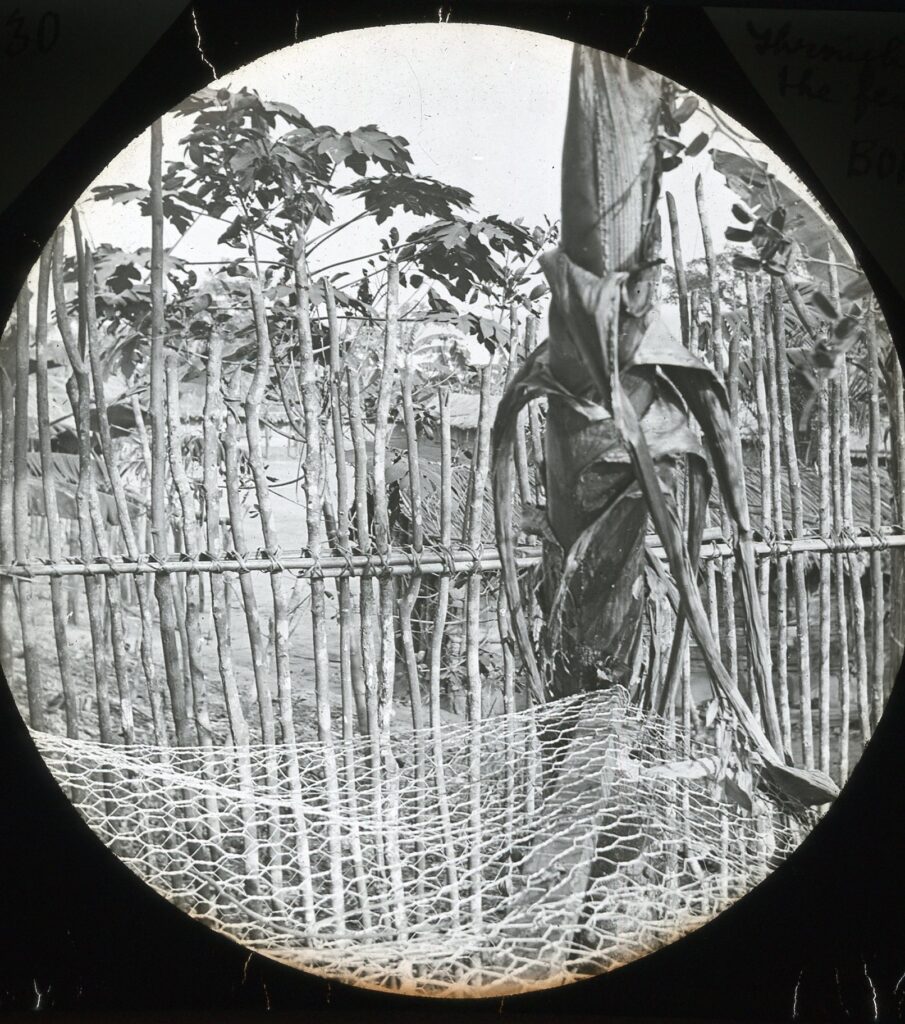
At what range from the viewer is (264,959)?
127 cm

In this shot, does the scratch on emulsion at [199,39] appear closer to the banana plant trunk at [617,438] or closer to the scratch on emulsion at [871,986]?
the banana plant trunk at [617,438]

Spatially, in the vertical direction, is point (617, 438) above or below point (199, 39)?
below

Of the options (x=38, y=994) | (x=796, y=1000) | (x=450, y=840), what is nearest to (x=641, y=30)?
(x=450, y=840)

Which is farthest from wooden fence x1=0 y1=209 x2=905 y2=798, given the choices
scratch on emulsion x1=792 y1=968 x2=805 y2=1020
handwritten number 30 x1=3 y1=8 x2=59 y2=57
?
scratch on emulsion x1=792 y1=968 x2=805 y2=1020

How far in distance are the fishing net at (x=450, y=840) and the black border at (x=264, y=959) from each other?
6 cm

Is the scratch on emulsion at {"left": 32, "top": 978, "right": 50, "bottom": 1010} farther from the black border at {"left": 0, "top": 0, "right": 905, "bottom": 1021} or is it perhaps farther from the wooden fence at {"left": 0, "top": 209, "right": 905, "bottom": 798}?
the wooden fence at {"left": 0, "top": 209, "right": 905, "bottom": 798}

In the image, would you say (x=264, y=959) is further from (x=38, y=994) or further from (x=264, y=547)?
(x=264, y=547)

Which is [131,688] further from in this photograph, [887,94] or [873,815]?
[887,94]

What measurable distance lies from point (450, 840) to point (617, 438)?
22.0 inches

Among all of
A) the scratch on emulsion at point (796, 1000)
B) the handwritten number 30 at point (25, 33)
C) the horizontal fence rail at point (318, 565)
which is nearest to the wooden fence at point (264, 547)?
the horizontal fence rail at point (318, 565)

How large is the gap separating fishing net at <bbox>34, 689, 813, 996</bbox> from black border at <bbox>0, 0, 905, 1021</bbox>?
0.20 ft

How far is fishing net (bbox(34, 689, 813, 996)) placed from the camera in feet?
4.03

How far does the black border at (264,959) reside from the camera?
126 centimetres

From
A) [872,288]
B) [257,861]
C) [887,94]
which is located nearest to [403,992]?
[257,861]
